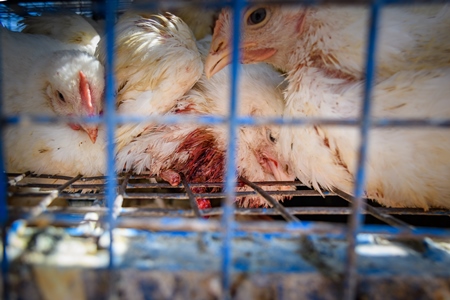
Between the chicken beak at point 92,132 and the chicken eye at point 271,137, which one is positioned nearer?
the chicken beak at point 92,132

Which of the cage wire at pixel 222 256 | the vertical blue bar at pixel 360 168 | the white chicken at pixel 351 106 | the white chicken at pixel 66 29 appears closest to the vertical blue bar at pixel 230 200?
the cage wire at pixel 222 256

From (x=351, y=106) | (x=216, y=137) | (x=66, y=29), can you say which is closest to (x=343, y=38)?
(x=351, y=106)

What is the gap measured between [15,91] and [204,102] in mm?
858

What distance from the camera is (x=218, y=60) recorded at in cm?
129

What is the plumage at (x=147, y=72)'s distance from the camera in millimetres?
1394

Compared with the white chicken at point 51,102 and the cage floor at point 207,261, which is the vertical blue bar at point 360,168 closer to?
the cage floor at point 207,261

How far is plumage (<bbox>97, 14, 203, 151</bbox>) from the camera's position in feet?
4.57

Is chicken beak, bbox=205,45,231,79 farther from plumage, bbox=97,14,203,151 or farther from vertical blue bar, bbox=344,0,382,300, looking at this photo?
vertical blue bar, bbox=344,0,382,300

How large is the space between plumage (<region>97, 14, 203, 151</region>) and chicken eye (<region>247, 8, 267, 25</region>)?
12.7 inches

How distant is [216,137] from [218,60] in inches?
19.9

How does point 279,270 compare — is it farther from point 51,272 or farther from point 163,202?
point 163,202

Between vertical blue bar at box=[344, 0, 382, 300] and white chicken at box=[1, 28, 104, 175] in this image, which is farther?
white chicken at box=[1, 28, 104, 175]

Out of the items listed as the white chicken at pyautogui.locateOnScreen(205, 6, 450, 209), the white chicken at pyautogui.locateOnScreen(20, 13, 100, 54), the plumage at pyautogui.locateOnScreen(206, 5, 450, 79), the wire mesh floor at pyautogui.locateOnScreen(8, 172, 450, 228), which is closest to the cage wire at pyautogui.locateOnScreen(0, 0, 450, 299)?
the wire mesh floor at pyautogui.locateOnScreen(8, 172, 450, 228)

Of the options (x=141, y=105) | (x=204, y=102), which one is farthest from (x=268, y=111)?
(x=141, y=105)
